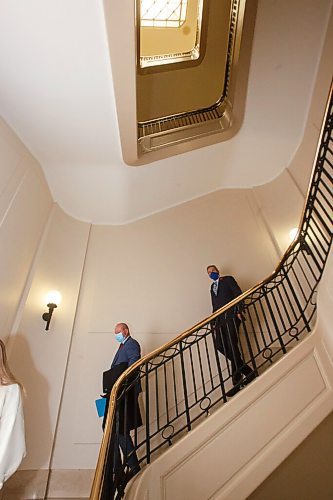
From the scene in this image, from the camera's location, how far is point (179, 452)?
2547mm

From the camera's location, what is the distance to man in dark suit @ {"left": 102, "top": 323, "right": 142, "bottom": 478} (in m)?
2.51

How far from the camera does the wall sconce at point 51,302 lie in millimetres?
4202

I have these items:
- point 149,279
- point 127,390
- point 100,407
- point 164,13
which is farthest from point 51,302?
point 164,13

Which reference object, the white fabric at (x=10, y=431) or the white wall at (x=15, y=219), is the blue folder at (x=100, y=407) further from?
the white wall at (x=15, y=219)

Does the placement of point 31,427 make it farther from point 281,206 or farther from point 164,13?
point 164,13

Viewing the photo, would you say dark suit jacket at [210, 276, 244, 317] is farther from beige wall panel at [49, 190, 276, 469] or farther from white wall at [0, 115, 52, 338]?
white wall at [0, 115, 52, 338]

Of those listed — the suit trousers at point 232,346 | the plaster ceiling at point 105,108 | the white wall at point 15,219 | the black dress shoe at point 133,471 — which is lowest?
the black dress shoe at point 133,471

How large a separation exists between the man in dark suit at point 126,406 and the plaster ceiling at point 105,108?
103 inches

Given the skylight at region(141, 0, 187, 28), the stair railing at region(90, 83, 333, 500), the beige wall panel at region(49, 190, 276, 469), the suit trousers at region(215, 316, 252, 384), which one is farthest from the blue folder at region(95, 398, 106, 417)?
the skylight at region(141, 0, 187, 28)

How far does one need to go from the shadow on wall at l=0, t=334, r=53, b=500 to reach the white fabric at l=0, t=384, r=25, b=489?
13 cm

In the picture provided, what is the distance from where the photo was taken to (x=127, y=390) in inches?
107

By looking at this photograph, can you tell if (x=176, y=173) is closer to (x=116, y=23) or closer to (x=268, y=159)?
(x=268, y=159)

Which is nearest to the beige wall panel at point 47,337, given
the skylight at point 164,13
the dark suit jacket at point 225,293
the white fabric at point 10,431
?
the white fabric at point 10,431

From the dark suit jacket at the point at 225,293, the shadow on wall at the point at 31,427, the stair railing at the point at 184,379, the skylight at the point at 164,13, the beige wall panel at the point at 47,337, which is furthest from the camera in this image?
the skylight at the point at 164,13
